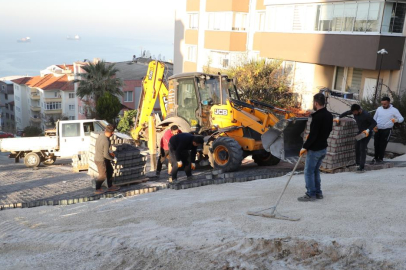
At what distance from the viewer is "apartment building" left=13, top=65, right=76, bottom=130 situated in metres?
68.5

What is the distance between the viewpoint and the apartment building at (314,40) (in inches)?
709

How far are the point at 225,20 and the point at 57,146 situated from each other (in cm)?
1568

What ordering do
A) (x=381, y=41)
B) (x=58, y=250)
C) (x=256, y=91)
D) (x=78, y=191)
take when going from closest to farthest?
1. (x=58, y=250)
2. (x=78, y=191)
3. (x=381, y=41)
4. (x=256, y=91)

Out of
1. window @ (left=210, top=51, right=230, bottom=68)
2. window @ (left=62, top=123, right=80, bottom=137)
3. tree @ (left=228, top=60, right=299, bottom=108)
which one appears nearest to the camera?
window @ (left=62, top=123, right=80, bottom=137)

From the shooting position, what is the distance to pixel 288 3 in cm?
2264

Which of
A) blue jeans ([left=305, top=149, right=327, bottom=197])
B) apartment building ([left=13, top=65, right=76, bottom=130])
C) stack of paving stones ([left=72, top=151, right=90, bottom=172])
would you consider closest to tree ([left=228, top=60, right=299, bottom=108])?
stack of paving stones ([left=72, top=151, right=90, bottom=172])

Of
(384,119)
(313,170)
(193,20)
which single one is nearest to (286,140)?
(384,119)

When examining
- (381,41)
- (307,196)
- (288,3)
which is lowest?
(307,196)

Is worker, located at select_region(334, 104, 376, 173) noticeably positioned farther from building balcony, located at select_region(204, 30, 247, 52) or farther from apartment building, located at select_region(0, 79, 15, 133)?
apartment building, located at select_region(0, 79, 15, 133)

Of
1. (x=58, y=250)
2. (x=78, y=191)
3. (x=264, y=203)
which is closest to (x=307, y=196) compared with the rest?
(x=264, y=203)

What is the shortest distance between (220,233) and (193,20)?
94.2 ft

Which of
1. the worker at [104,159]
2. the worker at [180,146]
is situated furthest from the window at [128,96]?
the worker at [180,146]

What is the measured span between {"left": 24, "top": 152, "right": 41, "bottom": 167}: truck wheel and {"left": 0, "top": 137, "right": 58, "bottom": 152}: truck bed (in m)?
0.25

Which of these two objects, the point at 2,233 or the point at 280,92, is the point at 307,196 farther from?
the point at 280,92
